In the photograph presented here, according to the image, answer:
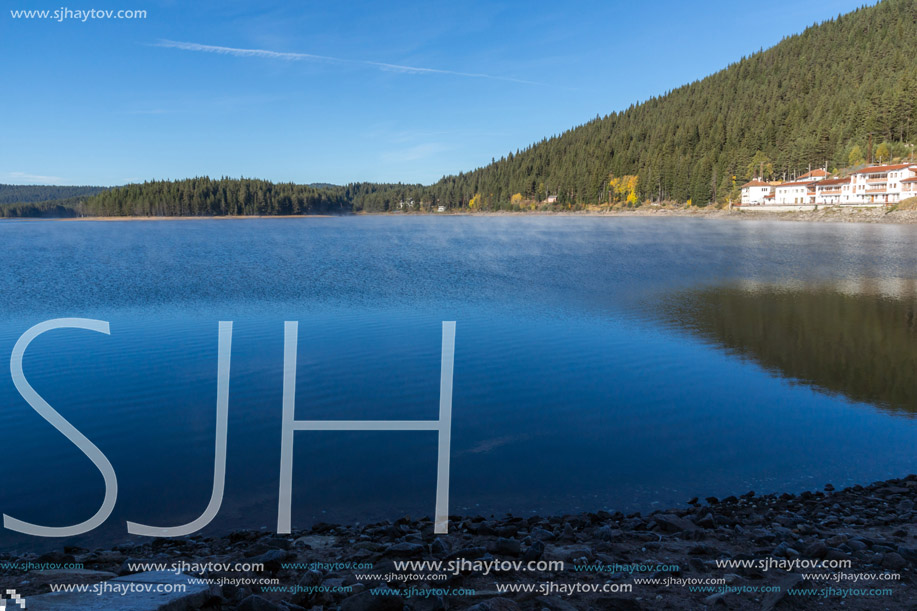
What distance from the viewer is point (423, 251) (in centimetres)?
5503

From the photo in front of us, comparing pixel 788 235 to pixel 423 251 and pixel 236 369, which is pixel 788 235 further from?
pixel 236 369

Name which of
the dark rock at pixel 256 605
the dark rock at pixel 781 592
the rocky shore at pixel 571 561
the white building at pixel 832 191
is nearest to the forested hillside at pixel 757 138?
the white building at pixel 832 191

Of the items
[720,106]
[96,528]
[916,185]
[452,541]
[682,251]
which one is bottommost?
[96,528]

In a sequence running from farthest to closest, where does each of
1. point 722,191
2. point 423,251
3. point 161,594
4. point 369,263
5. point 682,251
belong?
1. point 722,191
2. point 423,251
3. point 682,251
4. point 369,263
5. point 161,594

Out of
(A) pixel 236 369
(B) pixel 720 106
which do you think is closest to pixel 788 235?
(A) pixel 236 369

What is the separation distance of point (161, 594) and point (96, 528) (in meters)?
4.28

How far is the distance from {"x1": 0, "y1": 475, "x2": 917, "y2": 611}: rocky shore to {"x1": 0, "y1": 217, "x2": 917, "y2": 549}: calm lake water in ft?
3.54

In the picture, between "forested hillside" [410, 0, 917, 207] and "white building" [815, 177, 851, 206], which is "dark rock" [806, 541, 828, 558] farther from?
"forested hillside" [410, 0, 917, 207]

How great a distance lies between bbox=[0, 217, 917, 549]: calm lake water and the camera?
356 inches

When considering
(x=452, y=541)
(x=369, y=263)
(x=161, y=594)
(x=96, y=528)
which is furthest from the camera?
(x=369, y=263)

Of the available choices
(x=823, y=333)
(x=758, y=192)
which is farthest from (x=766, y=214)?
(x=823, y=333)

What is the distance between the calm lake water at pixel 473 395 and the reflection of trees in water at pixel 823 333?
111 mm

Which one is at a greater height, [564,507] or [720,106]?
[720,106]

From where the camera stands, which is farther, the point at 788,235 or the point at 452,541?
the point at 788,235
